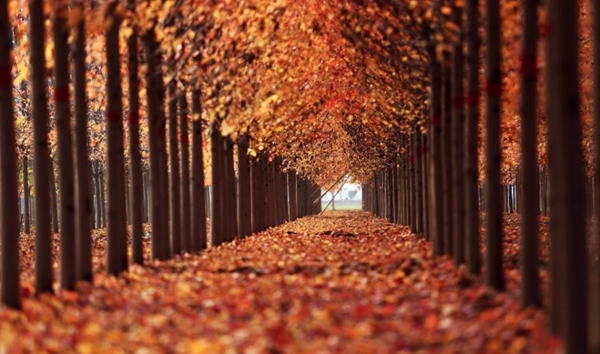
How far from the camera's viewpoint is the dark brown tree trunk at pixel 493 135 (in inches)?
465

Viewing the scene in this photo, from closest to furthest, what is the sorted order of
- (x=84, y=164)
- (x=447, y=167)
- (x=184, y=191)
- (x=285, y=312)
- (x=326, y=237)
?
(x=285, y=312) → (x=84, y=164) → (x=447, y=167) → (x=184, y=191) → (x=326, y=237)

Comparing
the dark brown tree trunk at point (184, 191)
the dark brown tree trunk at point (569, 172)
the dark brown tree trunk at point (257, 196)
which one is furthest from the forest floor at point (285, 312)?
the dark brown tree trunk at point (257, 196)

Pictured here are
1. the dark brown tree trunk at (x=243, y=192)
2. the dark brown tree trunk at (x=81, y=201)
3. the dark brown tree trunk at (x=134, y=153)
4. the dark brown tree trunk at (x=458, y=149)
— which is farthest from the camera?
the dark brown tree trunk at (x=243, y=192)

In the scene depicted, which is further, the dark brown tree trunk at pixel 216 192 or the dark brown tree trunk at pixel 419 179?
the dark brown tree trunk at pixel 419 179

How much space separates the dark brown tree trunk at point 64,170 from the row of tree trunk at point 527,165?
6196 millimetres

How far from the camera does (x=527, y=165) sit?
10.5 metres

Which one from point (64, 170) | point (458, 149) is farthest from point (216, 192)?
point (64, 170)

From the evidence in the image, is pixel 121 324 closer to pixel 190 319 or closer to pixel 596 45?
pixel 190 319

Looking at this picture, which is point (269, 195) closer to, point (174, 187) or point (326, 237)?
point (326, 237)

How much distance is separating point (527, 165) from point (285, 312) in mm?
3470

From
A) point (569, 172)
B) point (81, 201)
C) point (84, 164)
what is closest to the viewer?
point (569, 172)

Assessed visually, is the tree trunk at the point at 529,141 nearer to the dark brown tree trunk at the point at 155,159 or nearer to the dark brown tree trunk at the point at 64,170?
the dark brown tree trunk at the point at 64,170

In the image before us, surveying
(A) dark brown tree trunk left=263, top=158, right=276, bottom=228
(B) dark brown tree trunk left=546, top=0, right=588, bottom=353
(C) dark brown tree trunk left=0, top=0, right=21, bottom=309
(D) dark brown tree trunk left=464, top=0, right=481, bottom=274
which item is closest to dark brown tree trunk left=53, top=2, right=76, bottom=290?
(C) dark brown tree trunk left=0, top=0, right=21, bottom=309

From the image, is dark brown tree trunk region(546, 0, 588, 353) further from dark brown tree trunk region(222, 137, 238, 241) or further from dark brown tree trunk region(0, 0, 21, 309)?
dark brown tree trunk region(222, 137, 238, 241)
